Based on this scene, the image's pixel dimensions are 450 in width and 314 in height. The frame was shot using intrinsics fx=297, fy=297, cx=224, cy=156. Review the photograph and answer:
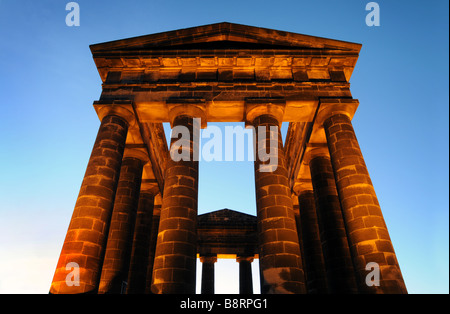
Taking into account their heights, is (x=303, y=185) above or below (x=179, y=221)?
above

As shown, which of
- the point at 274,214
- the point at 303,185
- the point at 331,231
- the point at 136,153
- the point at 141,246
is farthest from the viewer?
the point at 303,185

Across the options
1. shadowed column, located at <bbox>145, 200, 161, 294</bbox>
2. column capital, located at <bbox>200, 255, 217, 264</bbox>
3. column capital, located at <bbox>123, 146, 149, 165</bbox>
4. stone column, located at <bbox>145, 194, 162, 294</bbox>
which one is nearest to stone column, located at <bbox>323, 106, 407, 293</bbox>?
column capital, located at <bbox>123, 146, 149, 165</bbox>

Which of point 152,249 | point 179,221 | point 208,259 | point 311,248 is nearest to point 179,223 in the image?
point 179,221

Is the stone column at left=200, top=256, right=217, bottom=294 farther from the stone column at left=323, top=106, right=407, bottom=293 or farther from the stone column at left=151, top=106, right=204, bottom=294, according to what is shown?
the stone column at left=323, top=106, right=407, bottom=293

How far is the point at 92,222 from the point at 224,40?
42.0ft

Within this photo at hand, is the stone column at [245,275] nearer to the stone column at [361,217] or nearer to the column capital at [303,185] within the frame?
the column capital at [303,185]

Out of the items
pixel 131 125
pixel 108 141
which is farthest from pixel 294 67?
pixel 108 141

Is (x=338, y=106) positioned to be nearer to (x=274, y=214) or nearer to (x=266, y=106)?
(x=266, y=106)

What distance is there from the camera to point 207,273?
31.0 m

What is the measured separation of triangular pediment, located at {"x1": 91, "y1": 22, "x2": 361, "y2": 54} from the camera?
17.6 metres

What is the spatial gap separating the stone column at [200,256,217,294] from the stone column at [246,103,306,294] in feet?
65.5

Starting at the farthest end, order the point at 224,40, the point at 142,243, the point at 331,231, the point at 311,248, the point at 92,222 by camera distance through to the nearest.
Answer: the point at 142,243
the point at 311,248
the point at 224,40
the point at 331,231
the point at 92,222

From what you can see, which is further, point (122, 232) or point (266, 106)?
point (122, 232)

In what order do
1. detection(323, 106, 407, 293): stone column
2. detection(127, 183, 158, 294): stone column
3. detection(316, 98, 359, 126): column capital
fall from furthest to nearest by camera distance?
detection(127, 183, 158, 294): stone column
detection(316, 98, 359, 126): column capital
detection(323, 106, 407, 293): stone column
